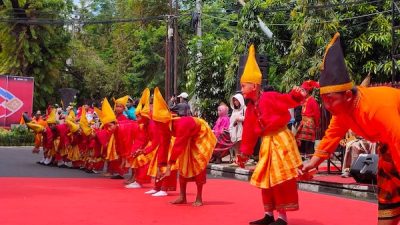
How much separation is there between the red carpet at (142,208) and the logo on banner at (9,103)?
728 inches

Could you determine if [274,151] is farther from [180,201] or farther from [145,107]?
[145,107]

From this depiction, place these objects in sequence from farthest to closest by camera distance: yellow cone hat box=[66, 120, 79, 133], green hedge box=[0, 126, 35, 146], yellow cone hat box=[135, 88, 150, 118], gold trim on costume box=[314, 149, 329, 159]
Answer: green hedge box=[0, 126, 35, 146] → yellow cone hat box=[66, 120, 79, 133] → yellow cone hat box=[135, 88, 150, 118] → gold trim on costume box=[314, 149, 329, 159]

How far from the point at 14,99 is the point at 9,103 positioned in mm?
313

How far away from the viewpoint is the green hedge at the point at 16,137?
25.5 meters

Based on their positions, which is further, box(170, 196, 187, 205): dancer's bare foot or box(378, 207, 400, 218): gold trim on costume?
box(170, 196, 187, 205): dancer's bare foot

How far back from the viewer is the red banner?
27.3 m

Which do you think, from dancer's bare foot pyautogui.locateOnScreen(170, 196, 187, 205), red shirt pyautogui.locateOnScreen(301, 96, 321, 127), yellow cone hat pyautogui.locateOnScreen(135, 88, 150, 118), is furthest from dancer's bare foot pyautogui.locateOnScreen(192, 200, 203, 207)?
red shirt pyautogui.locateOnScreen(301, 96, 321, 127)

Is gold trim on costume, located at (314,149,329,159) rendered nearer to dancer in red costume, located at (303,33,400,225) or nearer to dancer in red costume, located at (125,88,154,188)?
dancer in red costume, located at (303,33,400,225)

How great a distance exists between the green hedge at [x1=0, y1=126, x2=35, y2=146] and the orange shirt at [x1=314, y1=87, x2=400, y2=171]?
2341 centimetres

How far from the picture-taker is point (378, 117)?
362 centimetres

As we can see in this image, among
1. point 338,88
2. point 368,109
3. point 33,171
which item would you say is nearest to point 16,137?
point 33,171

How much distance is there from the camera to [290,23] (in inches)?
770

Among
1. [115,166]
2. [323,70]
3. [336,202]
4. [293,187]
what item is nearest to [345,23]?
[115,166]

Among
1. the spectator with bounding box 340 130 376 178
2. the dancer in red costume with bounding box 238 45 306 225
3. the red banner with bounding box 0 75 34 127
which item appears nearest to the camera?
the dancer in red costume with bounding box 238 45 306 225
